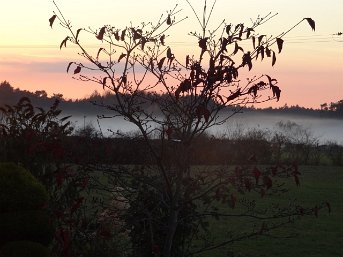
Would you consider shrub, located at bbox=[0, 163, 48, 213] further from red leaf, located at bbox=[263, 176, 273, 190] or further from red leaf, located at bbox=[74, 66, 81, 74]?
red leaf, located at bbox=[263, 176, 273, 190]

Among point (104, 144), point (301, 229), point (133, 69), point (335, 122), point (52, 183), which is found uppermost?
point (335, 122)

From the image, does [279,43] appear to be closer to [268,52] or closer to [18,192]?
[268,52]

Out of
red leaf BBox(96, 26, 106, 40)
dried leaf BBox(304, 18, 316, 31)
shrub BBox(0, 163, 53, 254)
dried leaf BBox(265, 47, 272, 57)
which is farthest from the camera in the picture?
shrub BBox(0, 163, 53, 254)

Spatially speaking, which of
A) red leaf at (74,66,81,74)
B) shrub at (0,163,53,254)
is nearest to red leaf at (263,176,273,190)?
red leaf at (74,66,81,74)

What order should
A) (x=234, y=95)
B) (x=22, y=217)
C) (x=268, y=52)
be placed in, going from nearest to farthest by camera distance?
(x=268, y=52) < (x=234, y=95) < (x=22, y=217)

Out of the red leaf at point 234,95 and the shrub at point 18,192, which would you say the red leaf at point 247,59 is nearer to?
the red leaf at point 234,95

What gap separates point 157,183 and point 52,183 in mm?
2469

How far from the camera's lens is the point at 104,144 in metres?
7.19

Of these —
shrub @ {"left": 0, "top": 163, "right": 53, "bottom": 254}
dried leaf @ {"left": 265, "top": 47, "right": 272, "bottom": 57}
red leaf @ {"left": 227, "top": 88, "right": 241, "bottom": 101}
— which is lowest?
shrub @ {"left": 0, "top": 163, "right": 53, "bottom": 254}

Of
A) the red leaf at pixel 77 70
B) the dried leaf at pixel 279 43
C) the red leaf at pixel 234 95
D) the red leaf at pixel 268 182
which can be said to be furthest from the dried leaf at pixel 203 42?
the red leaf at pixel 268 182

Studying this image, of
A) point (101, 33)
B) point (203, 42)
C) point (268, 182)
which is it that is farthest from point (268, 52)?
point (101, 33)

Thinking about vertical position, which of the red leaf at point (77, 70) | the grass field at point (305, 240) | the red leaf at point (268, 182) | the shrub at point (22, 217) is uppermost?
the red leaf at point (77, 70)

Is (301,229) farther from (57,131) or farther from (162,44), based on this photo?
(162,44)

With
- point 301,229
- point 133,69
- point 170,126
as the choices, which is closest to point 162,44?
point 133,69
